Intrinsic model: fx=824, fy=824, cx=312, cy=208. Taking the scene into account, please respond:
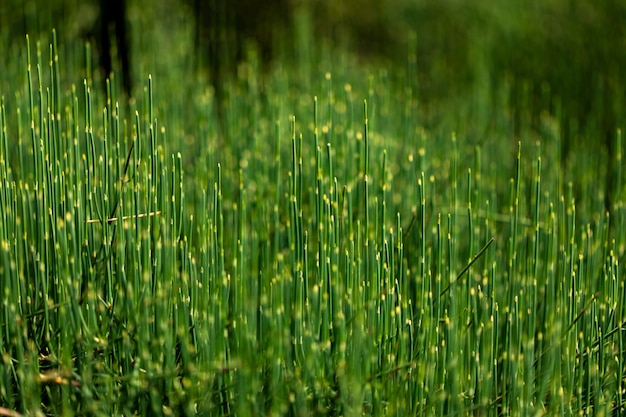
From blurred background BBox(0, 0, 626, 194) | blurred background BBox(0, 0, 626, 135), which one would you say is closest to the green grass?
blurred background BBox(0, 0, 626, 194)

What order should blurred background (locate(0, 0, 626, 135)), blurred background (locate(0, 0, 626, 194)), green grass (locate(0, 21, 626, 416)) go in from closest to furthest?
green grass (locate(0, 21, 626, 416)), blurred background (locate(0, 0, 626, 194)), blurred background (locate(0, 0, 626, 135))

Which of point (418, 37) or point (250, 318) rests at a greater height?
point (418, 37)

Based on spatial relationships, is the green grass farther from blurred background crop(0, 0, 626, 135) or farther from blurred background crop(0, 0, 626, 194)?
blurred background crop(0, 0, 626, 135)

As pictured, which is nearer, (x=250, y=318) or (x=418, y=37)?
(x=250, y=318)

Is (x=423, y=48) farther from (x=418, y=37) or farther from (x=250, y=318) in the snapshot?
(x=250, y=318)

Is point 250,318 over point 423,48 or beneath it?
beneath

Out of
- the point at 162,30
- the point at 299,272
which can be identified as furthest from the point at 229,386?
the point at 162,30

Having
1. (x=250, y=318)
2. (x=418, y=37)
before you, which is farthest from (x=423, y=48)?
(x=250, y=318)

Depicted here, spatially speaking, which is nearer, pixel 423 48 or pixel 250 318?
pixel 250 318

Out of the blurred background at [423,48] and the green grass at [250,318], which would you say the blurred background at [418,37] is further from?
the green grass at [250,318]

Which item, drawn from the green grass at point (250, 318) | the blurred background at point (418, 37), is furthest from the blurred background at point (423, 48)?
the green grass at point (250, 318)

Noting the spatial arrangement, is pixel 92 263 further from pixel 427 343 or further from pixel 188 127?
pixel 188 127
